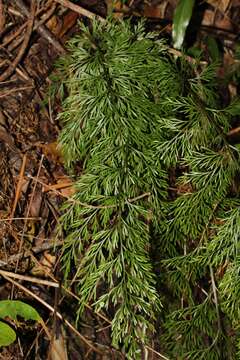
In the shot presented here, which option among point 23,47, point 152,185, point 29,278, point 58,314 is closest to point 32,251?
point 29,278

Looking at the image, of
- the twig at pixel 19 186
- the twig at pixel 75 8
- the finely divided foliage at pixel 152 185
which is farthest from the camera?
the twig at pixel 75 8

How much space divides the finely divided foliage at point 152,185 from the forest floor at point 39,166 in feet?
0.54

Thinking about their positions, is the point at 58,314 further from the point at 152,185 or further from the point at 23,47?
the point at 23,47

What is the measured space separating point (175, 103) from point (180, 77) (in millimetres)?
112

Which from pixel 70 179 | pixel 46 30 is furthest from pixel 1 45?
pixel 70 179

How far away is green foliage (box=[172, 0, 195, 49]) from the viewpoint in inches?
76.7

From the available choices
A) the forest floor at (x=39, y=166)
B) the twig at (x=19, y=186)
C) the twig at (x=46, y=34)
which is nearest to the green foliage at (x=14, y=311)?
the forest floor at (x=39, y=166)

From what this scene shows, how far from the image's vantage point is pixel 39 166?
1.87 m

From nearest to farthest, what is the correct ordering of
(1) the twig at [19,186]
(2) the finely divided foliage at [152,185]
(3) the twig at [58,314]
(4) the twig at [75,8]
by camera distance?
(2) the finely divided foliage at [152,185] < (3) the twig at [58,314] < (1) the twig at [19,186] < (4) the twig at [75,8]

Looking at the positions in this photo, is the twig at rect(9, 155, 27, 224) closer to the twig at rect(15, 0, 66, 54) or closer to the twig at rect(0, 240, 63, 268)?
the twig at rect(0, 240, 63, 268)

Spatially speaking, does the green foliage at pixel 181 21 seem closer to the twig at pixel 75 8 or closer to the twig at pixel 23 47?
the twig at pixel 75 8

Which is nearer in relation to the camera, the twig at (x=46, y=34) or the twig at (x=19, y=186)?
the twig at (x=19, y=186)

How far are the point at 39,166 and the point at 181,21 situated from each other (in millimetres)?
681

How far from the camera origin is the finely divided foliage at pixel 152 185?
1.53 m
